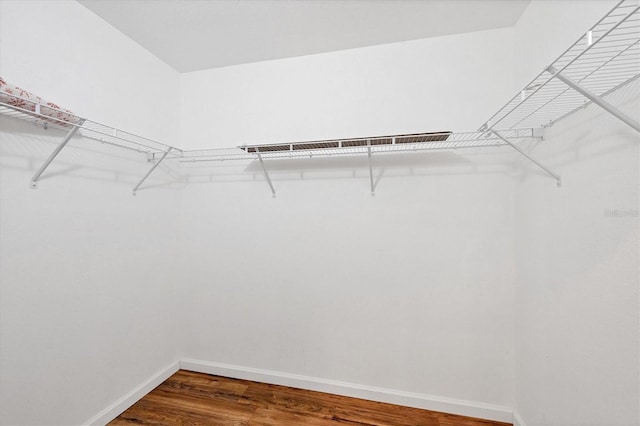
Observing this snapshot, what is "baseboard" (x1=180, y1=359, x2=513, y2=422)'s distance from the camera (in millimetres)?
1566

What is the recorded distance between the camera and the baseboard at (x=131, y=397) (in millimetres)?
1484

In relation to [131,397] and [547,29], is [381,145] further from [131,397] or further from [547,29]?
[131,397]

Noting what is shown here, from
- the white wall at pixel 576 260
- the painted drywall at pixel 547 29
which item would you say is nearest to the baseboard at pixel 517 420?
the white wall at pixel 576 260

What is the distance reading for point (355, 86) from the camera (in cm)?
176

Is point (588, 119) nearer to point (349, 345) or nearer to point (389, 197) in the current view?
point (389, 197)

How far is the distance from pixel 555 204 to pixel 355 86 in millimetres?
1280

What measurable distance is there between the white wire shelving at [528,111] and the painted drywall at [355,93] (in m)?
0.15

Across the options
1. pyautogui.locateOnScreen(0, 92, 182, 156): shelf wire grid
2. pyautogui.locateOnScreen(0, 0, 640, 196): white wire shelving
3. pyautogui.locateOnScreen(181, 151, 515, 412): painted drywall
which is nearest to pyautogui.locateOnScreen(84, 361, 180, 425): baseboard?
pyautogui.locateOnScreen(181, 151, 515, 412): painted drywall

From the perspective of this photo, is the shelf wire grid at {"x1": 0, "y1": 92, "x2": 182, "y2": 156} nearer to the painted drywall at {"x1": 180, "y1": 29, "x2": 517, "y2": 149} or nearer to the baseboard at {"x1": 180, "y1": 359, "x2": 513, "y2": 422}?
the painted drywall at {"x1": 180, "y1": 29, "x2": 517, "y2": 149}

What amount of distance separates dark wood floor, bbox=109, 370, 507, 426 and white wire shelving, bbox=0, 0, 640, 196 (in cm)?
136

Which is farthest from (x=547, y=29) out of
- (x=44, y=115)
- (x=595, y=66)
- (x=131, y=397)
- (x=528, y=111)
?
(x=131, y=397)

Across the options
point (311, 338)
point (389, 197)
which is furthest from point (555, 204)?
point (311, 338)

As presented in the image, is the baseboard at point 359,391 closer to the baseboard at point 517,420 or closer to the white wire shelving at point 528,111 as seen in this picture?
the baseboard at point 517,420

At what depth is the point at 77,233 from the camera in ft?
4.60
